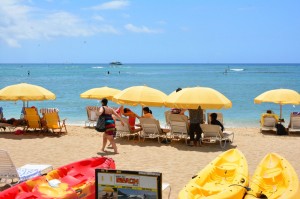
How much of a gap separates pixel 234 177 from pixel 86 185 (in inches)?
91.9

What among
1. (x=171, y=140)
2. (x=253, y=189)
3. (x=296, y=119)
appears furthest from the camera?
(x=296, y=119)

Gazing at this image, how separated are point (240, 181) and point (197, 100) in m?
4.97

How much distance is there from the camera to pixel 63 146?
1166 centimetres

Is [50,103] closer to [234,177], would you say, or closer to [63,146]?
[63,146]

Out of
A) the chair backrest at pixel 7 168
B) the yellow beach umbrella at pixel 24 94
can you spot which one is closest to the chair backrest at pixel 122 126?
the yellow beach umbrella at pixel 24 94

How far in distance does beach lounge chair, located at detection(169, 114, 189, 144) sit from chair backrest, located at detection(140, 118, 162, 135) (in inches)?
17.4

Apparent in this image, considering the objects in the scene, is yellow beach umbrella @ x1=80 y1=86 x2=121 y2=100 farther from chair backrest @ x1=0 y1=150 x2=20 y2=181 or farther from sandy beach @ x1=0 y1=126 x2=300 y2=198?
chair backrest @ x1=0 y1=150 x2=20 y2=181

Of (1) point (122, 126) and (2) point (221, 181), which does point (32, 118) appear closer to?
(1) point (122, 126)

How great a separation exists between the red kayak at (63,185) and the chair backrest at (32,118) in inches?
261

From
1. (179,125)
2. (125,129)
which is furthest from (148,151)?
(125,129)

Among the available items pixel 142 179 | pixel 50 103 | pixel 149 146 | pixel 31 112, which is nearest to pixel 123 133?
pixel 149 146

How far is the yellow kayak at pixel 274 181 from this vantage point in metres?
5.78

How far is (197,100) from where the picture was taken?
36.8 feet

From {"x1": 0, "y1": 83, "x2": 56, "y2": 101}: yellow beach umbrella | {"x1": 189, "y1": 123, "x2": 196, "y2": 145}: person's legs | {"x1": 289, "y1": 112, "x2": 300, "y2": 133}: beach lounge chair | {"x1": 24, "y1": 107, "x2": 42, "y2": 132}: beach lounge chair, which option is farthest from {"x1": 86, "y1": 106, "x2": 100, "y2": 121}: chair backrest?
{"x1": 289, "y1": 112, "x2": 300, "y2": 133}: beach lounge chair
